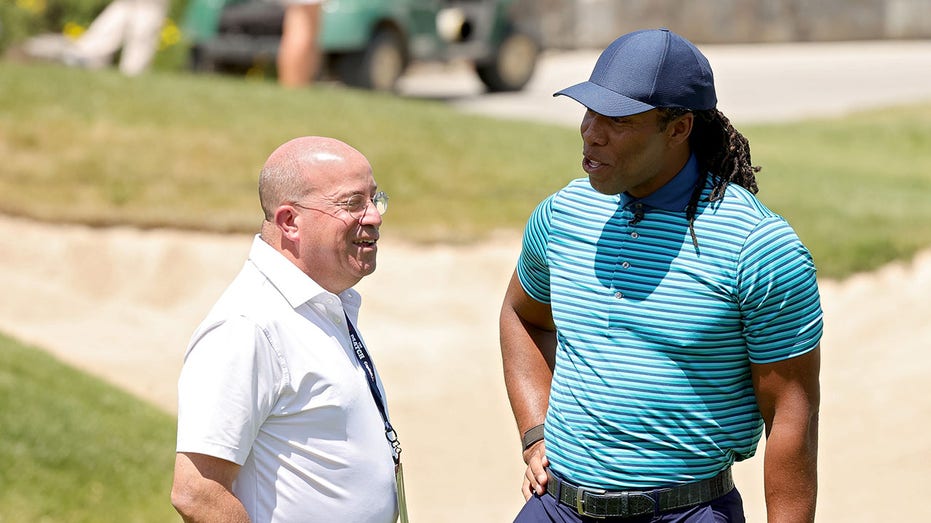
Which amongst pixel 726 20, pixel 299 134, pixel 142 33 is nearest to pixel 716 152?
pixel 299 134

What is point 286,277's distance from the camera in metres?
2.97

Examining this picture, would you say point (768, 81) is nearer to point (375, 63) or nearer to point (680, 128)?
point (375, 63)

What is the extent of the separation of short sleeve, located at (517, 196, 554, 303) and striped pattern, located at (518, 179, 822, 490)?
12cm

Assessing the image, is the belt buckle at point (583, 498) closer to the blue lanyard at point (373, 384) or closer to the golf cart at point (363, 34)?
the blue lanyard at point (373, 384)

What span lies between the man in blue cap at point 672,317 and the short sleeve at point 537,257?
9cm

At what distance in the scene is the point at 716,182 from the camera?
3.10 metres

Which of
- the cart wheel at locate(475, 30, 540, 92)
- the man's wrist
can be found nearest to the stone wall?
the cart wheel at locate(475, 30, 540, 92)

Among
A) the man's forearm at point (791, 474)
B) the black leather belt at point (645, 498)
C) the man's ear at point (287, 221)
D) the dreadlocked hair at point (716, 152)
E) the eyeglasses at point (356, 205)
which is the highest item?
the dreadlocked hair at point (716, 152)

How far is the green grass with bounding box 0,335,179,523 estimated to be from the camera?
602cm

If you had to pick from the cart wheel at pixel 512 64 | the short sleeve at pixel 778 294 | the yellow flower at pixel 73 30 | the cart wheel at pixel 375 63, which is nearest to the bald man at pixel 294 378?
the short sleeve at pixel 778 294

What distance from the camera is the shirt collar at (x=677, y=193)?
309 centimetres

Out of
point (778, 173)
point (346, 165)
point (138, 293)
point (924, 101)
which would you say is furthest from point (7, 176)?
point (924, 101)

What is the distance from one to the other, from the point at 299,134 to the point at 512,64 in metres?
7.18

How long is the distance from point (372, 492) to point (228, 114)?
9864 mm
